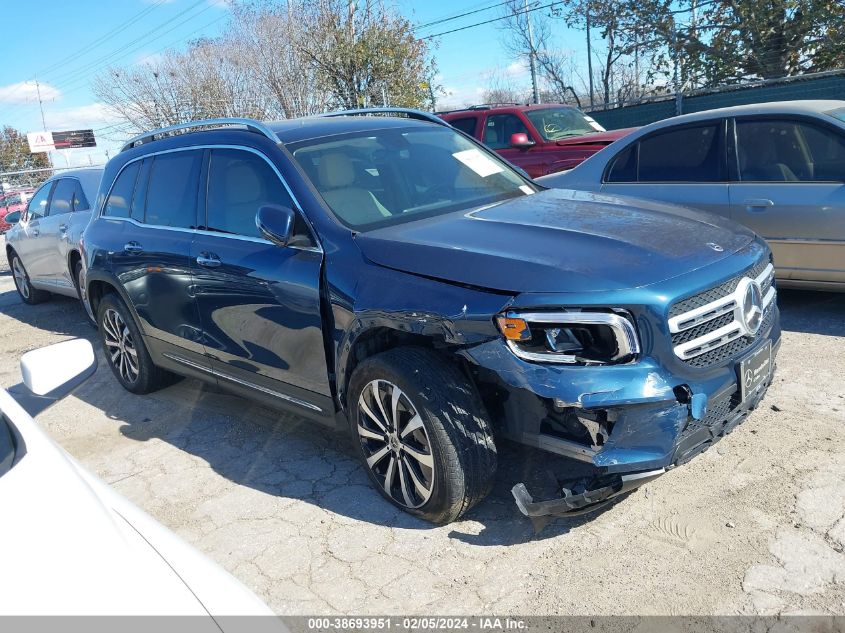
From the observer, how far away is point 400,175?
4.22 meters

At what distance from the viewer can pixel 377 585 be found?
3.12m

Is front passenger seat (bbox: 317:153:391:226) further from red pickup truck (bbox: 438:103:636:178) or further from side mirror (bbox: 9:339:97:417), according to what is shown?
red pickup truck (bbox: 438:103:636:178)

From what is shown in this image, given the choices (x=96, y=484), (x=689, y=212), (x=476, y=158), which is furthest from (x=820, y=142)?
(x=96, y=484)

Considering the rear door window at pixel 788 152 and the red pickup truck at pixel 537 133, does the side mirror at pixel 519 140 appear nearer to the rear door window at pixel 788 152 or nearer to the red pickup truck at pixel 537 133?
the red pickup truck at pixel 537 133

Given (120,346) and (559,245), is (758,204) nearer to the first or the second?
(559,245)

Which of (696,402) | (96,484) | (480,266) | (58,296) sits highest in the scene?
(480,266)

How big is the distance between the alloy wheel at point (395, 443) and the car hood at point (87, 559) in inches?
55.0

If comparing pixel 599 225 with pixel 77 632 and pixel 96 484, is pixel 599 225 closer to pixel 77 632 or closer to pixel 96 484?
pixel 96 484

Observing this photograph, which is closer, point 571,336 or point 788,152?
point 571,336

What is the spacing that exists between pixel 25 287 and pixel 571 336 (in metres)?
9.58

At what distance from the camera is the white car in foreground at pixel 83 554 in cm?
168

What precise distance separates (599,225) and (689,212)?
0.72 meters

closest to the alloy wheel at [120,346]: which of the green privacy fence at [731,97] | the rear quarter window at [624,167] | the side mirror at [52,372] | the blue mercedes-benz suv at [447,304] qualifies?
the blue mercedes-benz suv at [447,304]

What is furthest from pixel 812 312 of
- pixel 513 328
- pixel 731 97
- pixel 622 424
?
pixel 731 97
